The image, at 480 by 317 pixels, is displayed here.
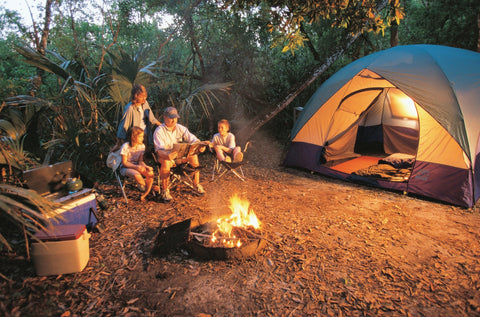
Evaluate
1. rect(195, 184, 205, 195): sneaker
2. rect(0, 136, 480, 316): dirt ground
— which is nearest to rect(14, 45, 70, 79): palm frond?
rect(0, 136, 480, 316): dirt ground

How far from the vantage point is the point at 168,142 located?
429 centimetres

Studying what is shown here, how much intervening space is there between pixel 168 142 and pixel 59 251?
217 centimetres

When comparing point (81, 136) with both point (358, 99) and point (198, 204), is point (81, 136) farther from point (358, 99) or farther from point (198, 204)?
point (358, 99)

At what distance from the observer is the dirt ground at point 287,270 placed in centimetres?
224

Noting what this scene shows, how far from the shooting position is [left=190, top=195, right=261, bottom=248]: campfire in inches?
114

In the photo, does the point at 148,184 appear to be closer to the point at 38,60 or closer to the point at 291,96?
the point at 38,60

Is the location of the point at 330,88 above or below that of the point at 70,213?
above

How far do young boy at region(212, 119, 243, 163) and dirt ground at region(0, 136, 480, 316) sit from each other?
0.93 metres

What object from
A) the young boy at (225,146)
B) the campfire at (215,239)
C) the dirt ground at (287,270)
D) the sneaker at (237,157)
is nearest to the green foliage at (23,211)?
the dirt ground at (287,270)

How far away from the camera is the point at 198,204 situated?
4219 millimetres

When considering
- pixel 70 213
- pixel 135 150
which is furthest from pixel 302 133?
pixel 70 213

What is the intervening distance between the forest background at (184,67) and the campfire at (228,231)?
1575 millimetres

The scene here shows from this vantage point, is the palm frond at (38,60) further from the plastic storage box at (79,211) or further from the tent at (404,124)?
the tent at (404,124)

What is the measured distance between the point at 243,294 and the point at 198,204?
79.1 inches
